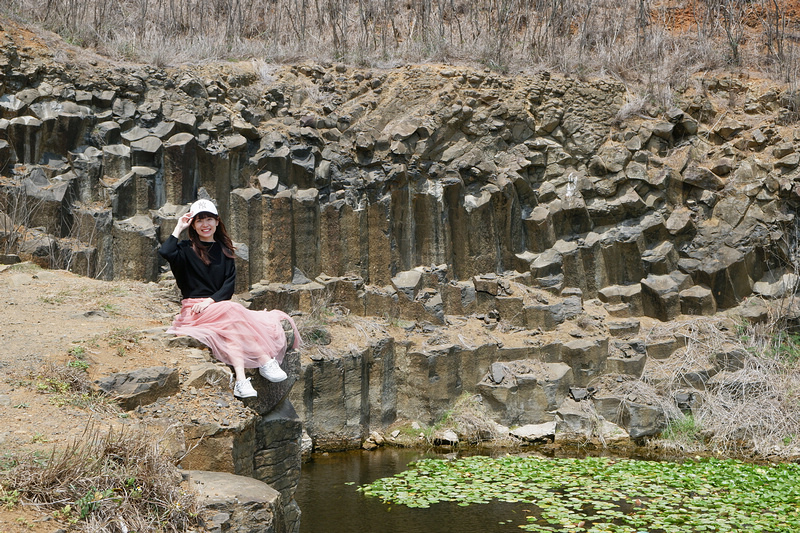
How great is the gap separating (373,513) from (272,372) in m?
3.33

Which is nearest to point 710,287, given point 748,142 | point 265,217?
point 748,142

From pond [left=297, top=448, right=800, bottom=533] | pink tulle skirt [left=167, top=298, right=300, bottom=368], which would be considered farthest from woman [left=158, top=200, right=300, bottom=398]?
pond [left=297, top=448, right=800, bottom=533]

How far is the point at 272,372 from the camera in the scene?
6742 mm

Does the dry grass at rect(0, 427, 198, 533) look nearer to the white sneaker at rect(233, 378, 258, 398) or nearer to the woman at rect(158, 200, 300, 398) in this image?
the white sneaker at rect(233, 378, 258, 398)

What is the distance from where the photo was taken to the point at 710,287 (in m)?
15.5

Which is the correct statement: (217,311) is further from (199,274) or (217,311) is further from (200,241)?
(200,241)

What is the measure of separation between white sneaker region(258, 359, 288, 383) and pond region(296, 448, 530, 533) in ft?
9.25

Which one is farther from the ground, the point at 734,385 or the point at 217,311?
the point at 217,311

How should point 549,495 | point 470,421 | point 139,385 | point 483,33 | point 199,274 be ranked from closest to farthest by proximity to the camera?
1. point 139,385
2. point 199,274
3. point 549,495
4. point 470,421
5. point 483,33

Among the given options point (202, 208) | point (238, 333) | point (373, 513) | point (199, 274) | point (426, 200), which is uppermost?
point (426, 200)

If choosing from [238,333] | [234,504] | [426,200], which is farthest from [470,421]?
[234,504]

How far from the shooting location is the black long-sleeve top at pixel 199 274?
24.1 feet

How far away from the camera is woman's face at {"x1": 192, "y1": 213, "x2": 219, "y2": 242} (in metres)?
7.29

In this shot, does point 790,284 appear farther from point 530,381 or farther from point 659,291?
point 530,381
